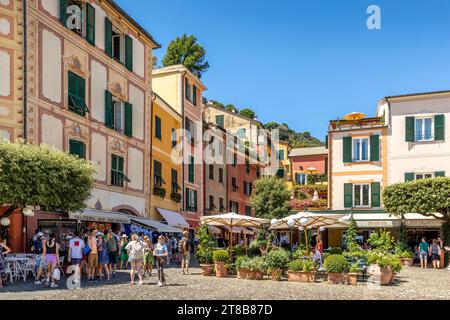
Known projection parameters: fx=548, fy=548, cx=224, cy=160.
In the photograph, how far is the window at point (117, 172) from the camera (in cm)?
2702

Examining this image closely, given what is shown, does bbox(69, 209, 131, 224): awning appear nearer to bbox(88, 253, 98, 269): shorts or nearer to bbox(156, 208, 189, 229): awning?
bbox(88, 253, 98, 269): shorts

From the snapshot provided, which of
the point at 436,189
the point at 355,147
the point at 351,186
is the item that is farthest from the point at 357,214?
the point at 436,189

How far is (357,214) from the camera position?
112ft

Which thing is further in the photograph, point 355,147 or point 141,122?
point 355,147

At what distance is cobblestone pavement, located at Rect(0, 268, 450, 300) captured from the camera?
1416 cm

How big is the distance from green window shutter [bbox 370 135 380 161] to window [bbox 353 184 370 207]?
1.84 metres

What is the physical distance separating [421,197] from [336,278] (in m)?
11.4

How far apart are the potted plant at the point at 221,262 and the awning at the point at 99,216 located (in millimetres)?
5314

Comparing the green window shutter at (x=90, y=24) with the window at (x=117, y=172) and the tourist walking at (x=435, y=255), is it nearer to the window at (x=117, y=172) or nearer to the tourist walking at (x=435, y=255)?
the window at (x=117, y=172)

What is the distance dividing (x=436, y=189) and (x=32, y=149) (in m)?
19.6

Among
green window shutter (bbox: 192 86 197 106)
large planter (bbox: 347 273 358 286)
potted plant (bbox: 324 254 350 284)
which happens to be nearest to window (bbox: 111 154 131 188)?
green window shutter (bbox: 192 86 197 106)

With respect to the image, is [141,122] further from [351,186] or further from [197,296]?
[197,296]

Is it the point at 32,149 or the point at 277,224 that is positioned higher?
the point at 32,149

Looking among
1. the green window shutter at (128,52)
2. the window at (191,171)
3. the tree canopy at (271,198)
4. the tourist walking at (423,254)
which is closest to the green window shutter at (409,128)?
the tourist walking at (423,254)
